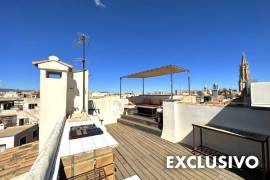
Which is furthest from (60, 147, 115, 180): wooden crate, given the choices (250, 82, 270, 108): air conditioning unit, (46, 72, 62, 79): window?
(46, 72, 62, 79): window

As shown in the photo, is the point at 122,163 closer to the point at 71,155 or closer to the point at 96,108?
the point at 71,155

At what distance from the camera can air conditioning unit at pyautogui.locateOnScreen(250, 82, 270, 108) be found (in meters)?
3.02

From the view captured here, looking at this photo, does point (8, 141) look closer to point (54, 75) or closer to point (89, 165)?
point (54, 75)

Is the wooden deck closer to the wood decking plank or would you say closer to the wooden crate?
the wood decking plank

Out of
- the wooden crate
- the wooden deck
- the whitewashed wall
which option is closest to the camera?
the wooden crate

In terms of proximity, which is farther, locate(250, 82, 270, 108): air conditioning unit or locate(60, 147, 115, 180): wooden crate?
locate(250, 82, 270, 108): air conditioning unit

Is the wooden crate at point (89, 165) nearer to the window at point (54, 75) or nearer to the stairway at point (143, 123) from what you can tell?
the stairway at point (143, 123)

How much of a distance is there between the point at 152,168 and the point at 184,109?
294 cm

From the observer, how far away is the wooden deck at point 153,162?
3496 mm

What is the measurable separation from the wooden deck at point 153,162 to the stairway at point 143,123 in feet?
2.29

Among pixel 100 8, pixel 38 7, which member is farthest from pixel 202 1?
pixel 38 7

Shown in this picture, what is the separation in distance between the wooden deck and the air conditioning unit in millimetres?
2025

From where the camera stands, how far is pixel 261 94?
3119 mm

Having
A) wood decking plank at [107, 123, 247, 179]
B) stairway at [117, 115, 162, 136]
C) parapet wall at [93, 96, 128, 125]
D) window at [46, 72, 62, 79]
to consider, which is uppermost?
window at [46, 72, 62, 79]
